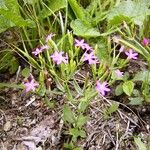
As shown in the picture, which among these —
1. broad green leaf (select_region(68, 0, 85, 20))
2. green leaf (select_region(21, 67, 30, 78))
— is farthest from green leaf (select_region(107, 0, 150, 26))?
green leaf (select_region(21, 67, 30, 78))

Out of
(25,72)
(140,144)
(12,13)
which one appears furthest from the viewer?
(25,72)

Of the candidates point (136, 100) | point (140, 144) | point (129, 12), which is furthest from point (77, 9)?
point (140, 144)

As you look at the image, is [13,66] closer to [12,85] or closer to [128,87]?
[12,85]

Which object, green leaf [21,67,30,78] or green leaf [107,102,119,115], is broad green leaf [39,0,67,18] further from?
green leaf [107,102,119,115]

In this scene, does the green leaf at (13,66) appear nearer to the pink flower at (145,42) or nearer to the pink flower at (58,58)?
the pink flower at (58,58)

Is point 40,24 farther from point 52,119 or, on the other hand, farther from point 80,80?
point 52,119

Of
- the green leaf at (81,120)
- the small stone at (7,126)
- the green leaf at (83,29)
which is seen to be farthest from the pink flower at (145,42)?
the small stone at (7,126)
